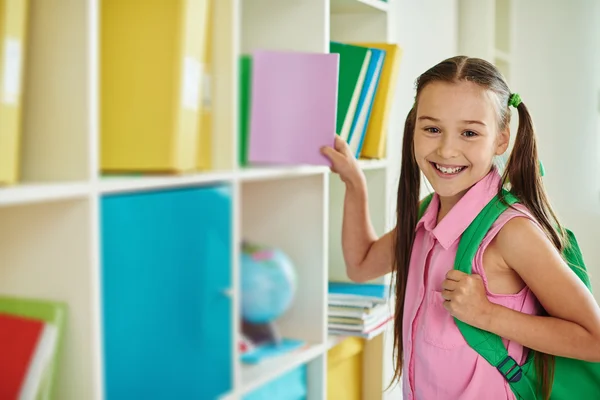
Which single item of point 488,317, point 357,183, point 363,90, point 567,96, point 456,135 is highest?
point 567,96

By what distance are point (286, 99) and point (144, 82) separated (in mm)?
366

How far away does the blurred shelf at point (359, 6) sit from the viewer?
180cm

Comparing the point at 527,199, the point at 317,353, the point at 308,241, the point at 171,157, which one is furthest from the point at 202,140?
the point at 527,199

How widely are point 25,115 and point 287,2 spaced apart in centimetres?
73

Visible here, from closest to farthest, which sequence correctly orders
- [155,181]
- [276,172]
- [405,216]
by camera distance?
[155,181] → [276,172] → [405,216]

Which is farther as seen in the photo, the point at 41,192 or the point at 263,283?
the point at 263,283

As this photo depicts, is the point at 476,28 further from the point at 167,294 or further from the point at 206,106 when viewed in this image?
the point at 167,294

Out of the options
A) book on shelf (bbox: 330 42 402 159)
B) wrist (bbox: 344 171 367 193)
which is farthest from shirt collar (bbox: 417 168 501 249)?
book on shelf (bbox: 330 42 402 159)

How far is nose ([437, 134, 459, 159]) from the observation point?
1463mm

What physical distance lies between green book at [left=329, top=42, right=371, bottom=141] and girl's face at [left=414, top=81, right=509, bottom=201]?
0.74 ft

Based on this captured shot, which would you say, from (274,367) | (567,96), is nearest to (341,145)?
(274,367)

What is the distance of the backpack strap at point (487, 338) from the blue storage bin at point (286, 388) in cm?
35

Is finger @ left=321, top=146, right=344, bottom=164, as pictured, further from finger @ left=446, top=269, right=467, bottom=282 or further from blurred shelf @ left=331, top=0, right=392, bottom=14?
blurred shelf @ left=331, top=0, right=392, bottom=14

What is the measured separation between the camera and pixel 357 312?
69.6 inches
